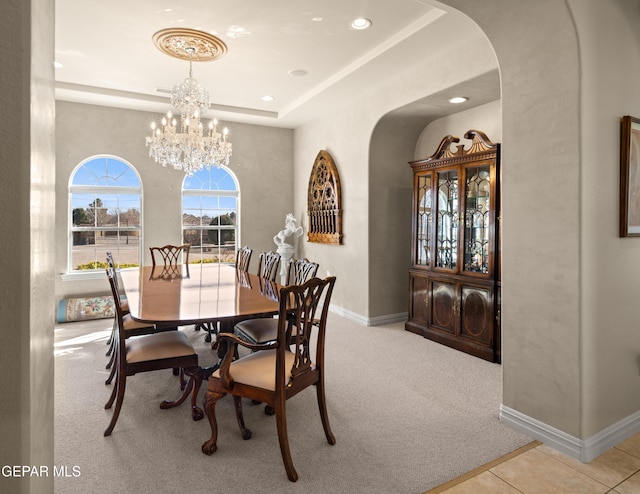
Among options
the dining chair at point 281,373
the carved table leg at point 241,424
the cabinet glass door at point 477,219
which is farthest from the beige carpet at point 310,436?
the cabinet glass door at point 477,219

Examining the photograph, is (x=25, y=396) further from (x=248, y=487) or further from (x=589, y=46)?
(x=589, y=46)

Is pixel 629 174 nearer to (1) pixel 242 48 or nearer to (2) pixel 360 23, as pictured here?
(2) pixel 360 23

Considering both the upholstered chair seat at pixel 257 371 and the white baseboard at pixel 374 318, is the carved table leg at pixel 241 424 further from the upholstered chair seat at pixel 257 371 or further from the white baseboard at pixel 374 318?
the white baseboard at pixel 374 318

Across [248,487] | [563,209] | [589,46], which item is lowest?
[248,487]

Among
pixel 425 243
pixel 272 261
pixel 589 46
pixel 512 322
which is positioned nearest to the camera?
pixel 589 46

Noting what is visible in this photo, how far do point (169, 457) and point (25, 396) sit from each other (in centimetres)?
140

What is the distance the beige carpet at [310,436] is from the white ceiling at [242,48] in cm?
266

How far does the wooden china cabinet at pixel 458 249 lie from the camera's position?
12.1 ft

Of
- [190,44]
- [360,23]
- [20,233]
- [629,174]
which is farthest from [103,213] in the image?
[629,174]

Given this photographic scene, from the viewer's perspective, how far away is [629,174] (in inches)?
89.7

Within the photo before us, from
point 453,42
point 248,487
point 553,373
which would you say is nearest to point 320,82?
point 453,42

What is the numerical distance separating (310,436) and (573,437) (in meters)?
1.49

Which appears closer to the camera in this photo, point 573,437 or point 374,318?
point 573,437

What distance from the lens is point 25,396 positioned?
98 cm
